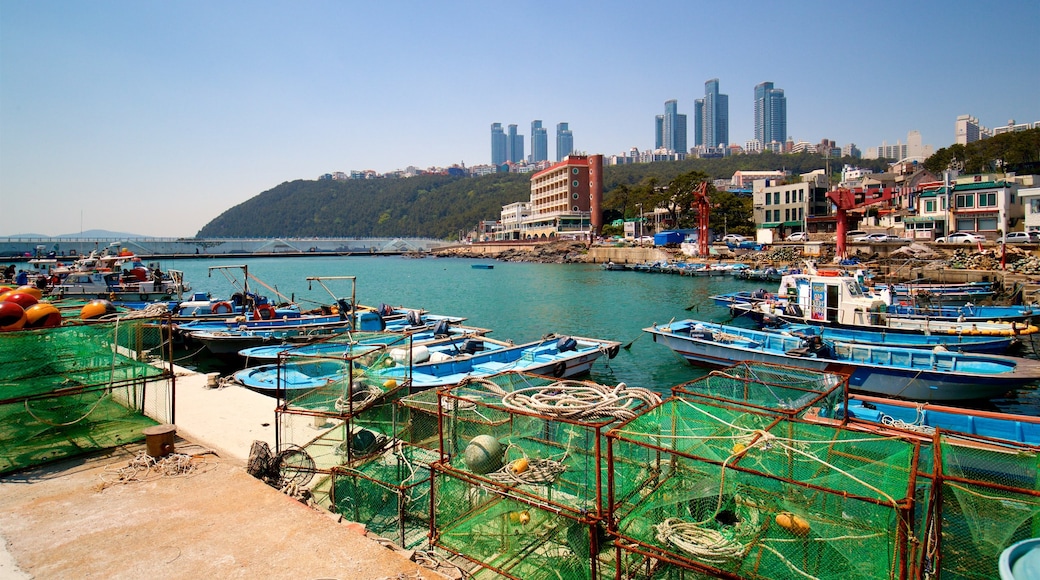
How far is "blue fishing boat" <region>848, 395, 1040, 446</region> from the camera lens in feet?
28.6

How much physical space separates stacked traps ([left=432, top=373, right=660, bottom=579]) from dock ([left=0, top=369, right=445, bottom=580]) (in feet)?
2.45

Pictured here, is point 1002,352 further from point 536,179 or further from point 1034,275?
point 536,179

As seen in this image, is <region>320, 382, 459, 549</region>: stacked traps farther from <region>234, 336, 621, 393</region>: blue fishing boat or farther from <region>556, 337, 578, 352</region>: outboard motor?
<region>556, 337, 578, 352</region>: outboard motor

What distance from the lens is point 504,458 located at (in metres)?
6.04

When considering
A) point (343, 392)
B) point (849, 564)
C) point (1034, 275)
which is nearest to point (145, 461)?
point (343, 392)

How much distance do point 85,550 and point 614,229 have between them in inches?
3782

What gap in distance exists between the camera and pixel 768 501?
461 cm

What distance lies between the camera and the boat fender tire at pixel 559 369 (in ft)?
51.3

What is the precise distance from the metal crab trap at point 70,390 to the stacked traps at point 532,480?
4746 mm

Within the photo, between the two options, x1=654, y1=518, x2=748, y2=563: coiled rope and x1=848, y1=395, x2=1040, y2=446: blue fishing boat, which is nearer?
x1=654, y1=518, x2=748, y2=563: coiled rope

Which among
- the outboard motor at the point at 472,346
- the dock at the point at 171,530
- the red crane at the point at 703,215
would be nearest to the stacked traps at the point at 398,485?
the dock at the point at 171,530

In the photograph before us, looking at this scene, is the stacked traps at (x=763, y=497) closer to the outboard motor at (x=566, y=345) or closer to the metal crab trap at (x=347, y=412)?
the metal crab trap at (x=347, y=412)

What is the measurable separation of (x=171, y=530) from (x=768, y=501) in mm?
5440

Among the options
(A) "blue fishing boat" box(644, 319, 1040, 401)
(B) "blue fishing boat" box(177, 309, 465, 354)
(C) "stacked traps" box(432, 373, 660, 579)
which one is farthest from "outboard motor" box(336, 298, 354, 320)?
(C) "stacked traps" box(432, 373, 660, 579)
